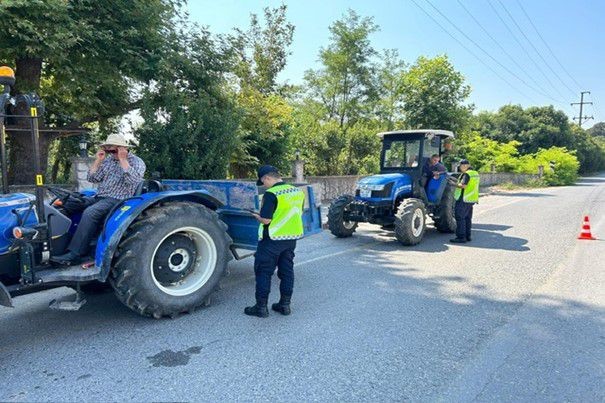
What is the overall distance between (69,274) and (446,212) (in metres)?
7.78

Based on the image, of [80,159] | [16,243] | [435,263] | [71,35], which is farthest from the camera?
[80,159]

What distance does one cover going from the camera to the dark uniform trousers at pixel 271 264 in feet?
14.5

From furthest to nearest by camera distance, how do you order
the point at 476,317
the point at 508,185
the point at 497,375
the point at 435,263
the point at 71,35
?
the point at 508,185 → the point at 71,35 → the point at 435,263 → the point at 476,317 → the point at 497,375

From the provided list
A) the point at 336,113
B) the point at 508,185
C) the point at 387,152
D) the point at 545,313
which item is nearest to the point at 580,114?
the point at 508,185

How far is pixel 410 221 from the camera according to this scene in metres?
8.02

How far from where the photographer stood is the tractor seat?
4614mm

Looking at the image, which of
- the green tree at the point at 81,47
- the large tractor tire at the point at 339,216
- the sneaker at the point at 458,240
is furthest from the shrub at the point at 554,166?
the green tree at the point at 81,47

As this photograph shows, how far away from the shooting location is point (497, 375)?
327cm

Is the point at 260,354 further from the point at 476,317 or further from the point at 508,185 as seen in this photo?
the point at 508,185

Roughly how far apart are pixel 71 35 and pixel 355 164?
47.8ft

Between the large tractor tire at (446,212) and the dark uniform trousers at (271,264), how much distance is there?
5905 mm

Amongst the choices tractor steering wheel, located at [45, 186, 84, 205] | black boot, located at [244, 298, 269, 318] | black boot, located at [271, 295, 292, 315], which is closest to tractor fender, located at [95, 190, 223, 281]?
tractor steering wheel, located at [45, 186, 84, 205]

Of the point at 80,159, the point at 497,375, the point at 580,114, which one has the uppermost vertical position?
the point at 580,114

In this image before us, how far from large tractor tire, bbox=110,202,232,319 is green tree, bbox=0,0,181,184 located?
5.40 m
